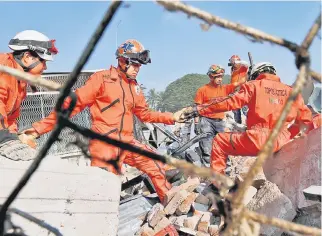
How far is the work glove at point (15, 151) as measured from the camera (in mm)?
3359

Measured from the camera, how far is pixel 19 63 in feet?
13.2

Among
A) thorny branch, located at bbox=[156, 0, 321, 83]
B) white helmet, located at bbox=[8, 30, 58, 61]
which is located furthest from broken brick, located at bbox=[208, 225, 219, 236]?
thorny branch, located at bbox=[156, 0, 321, 83]

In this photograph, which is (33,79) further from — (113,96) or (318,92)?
(113,96)

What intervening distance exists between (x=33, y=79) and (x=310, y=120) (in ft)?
12.5

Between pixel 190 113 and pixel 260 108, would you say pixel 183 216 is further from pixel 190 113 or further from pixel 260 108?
pixel 260 108

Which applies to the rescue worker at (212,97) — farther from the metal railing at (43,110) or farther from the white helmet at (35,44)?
the white helmet at (35,44)

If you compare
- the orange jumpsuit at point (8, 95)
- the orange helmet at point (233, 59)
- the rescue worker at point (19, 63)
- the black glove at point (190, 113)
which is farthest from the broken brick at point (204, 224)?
the orange helmet at point (233, 59)

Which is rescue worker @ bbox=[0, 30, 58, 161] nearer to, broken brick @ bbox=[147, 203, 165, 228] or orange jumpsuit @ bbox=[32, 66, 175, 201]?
orange jumpsuit @ bbox=[32, 66, 175, 201]

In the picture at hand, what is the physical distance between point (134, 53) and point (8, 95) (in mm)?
1803

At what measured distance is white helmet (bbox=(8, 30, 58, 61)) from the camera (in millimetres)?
4016

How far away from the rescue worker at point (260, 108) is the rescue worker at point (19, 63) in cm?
203

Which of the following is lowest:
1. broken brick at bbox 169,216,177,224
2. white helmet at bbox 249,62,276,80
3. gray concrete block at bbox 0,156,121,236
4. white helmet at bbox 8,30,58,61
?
broken brick at bbox 169,216,177,224

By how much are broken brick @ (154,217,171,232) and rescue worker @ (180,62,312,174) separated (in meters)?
1.13

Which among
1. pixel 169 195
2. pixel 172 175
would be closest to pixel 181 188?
pixel 169 195
